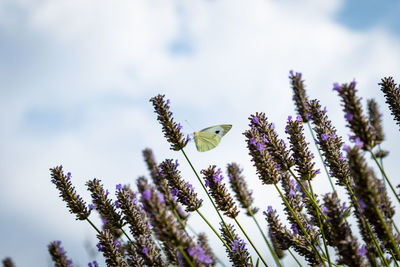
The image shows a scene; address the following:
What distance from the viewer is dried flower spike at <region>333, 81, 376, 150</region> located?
9.90ft

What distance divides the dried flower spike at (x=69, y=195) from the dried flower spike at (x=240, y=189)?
85.3 inches

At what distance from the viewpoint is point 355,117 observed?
10.1ft

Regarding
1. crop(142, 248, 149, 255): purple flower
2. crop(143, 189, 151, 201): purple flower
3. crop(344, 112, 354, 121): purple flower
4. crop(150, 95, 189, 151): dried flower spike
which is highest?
crop(150, 95, 189, 151): dried flower spike

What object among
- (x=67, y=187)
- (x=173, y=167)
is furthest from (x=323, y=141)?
(x=67, y=187)

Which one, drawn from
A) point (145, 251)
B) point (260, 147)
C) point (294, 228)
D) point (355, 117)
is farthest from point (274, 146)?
point (145, 251)

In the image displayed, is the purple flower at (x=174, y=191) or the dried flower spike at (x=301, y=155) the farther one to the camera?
the purple flower at (x=174, y=191)

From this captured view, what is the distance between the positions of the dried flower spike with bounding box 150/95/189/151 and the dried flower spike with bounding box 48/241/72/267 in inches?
78.2

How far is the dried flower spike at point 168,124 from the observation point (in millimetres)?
5098

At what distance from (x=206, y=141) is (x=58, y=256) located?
3109 millimetres

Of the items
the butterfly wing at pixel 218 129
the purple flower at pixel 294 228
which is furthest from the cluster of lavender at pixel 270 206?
the butterfly wing at pixel 218 129

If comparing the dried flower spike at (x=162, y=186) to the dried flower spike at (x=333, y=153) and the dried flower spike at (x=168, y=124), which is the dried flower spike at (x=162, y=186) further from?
the dried flower spike at (x=333, y=153)

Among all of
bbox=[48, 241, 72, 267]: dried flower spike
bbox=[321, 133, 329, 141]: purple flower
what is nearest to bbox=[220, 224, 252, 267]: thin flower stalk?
bbox=[321, 133, 329, 141]: purple flower

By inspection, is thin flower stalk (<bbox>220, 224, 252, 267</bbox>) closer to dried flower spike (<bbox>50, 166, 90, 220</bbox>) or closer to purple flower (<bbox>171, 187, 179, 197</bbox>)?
purple flower (<bbox>171, 187, 179, 197</bbox>)

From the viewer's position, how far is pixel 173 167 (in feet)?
15.6
